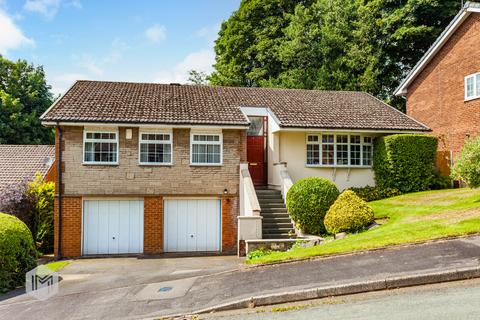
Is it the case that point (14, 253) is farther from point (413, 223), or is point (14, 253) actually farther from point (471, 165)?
point (471, 165)

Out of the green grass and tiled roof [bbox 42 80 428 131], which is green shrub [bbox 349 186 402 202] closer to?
tiled roof [bbox 42 80 428 131]

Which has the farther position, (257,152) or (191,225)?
(257,152)

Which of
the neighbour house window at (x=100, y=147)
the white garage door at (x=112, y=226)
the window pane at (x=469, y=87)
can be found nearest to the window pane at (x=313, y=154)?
the white garage door at (x=112, y=226)

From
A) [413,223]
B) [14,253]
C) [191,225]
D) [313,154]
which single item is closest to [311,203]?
[413,223]

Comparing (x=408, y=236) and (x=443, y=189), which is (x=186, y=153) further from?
(x=443, y=189)

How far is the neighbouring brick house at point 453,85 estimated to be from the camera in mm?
17172

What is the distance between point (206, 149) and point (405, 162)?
8.16m

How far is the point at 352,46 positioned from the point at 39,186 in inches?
809

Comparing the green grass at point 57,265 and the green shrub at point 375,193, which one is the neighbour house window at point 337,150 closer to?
the green shrub at point 375,193

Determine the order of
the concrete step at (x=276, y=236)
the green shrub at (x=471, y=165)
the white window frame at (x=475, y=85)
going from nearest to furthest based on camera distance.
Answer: the green shrub at (x=471, y=165) → the concrete step at (x=276, y=236) → the white window frame at (x=475, y=85)

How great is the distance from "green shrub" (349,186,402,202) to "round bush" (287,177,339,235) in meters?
3.26

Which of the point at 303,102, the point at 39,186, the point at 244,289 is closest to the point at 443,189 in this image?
the point at 303,102

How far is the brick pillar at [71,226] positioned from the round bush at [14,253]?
288cm

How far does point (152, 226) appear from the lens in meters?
14.3
